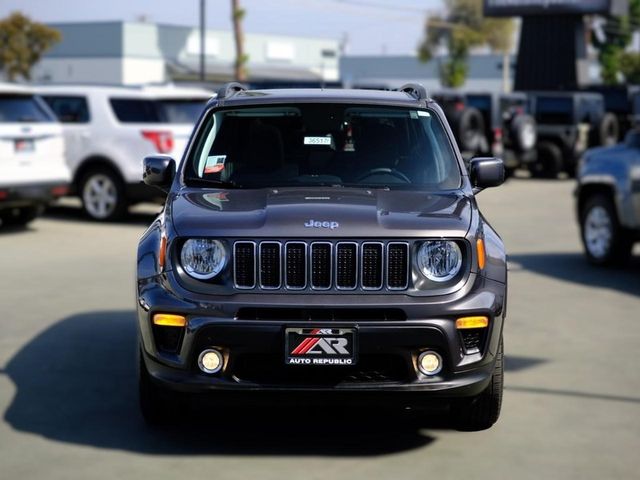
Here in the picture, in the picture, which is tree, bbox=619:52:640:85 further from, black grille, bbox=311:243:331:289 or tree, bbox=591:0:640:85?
black grille, bbox=311:243:331:289

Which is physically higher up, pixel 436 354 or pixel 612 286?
pixel 436 354

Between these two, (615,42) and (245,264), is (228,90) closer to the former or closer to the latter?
(245,264)

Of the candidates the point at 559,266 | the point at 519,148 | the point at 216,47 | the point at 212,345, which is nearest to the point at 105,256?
the point at 559,266

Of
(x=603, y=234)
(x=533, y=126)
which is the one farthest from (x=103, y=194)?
(x=533, y=126)

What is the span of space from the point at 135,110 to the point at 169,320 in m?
10.9

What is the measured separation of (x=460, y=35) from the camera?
9175 cm

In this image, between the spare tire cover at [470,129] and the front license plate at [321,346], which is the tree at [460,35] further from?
the front license plate at [321,346]

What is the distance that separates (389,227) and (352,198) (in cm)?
47

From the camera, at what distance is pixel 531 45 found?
48.2m

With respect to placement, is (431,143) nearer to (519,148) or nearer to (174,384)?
(174,384)

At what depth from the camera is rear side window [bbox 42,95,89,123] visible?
16594mm

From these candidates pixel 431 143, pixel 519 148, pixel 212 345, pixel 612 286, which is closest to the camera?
pixel 212 345

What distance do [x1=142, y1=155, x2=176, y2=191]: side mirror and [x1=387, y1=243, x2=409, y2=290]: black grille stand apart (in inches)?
69.4

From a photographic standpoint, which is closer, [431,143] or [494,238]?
[494,238]
